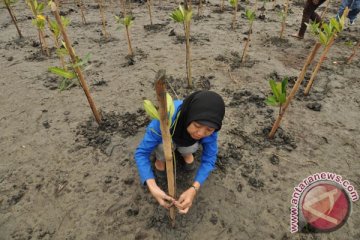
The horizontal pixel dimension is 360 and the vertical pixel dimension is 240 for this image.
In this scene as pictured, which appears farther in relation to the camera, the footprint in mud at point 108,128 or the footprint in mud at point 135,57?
the footprint in mud at point 135,57

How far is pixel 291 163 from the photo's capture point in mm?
2244

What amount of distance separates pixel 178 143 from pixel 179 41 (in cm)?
307

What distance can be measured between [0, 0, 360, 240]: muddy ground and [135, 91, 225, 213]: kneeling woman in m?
0.37

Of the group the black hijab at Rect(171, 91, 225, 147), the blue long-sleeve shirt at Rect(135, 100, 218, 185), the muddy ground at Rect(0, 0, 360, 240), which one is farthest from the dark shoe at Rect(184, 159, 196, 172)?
the black hijab at Rect(171, 91, 225, 147)

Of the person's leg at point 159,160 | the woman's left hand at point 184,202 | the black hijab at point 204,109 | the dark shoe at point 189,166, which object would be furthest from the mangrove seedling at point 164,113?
the dark shoe at point 189,166

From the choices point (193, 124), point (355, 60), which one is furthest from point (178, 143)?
point (355, 60)

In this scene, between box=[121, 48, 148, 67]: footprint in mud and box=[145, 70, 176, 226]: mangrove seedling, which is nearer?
box=[145, 70, 176, 226]: mangrove seedling

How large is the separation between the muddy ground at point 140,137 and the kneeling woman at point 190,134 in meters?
0.37

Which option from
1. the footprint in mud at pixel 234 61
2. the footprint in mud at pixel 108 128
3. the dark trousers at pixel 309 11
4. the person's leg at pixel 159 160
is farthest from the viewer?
the dark trousers at pixel 309 11

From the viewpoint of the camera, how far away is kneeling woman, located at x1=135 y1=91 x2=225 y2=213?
4.53 ft

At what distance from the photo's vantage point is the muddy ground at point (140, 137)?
1.81 metres

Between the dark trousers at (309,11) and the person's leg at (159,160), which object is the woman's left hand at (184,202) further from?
the dark trousers at (309,11)

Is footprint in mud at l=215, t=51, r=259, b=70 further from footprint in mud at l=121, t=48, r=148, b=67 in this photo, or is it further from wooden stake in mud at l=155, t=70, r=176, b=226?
wooden stake in mud at l=155, t=70, r=176, b=226

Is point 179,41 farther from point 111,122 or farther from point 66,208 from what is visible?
point 66,208
